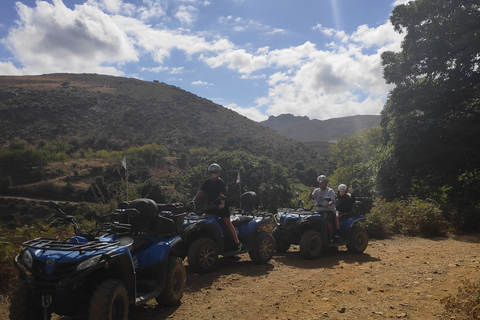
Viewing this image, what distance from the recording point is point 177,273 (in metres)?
5.50

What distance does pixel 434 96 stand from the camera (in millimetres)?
20359

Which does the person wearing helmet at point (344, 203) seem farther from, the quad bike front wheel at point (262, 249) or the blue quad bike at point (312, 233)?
the quad bike front wheel at point (262, 249)

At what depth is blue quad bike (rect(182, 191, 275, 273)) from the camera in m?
7.11

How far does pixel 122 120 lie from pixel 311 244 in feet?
200

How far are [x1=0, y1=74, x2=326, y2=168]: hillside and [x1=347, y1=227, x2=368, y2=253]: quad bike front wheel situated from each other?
4528cm

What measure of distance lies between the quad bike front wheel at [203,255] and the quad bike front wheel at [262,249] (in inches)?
50.1

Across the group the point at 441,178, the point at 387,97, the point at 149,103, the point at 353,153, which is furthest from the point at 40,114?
the point at 441,178

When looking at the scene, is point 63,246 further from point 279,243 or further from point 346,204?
point 346,204

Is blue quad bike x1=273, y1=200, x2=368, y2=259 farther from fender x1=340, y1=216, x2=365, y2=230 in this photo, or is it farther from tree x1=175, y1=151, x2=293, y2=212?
tree x1=175, y1=151, x2=293, y2=212


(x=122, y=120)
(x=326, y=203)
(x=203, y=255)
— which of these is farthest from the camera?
(x=122, y=120)

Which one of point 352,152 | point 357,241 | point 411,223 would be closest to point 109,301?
point 357,241

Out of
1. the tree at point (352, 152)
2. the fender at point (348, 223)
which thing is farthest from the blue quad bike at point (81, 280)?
the tree at point (352, 152)

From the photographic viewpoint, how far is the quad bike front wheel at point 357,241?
983 centimetres

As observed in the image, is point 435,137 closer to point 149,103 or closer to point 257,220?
point 257,220
